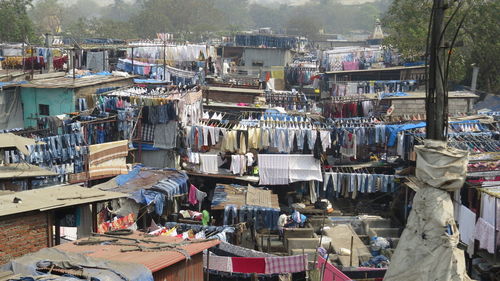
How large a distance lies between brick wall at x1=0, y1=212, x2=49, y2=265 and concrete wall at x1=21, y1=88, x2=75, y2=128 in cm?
1421

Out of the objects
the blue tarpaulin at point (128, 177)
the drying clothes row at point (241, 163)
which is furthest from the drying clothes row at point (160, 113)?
the drying clothes row at point (241, 163)

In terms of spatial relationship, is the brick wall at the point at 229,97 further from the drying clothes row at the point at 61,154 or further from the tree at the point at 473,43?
the drying clothes row at the point at 61,154

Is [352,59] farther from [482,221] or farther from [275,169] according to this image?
[482,221]

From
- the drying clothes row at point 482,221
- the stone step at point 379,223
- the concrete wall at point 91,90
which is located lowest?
the stone step at point 379,223

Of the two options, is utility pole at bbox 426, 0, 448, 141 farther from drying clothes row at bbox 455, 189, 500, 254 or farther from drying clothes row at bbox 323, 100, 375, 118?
drying clothes row at bbox 323, 100, 375, 118

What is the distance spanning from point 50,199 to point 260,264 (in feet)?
15.3

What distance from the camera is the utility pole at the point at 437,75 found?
4.67m

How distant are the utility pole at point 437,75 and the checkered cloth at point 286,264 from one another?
27.9 feet

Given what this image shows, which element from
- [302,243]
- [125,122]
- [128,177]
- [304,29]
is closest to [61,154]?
[128,177]

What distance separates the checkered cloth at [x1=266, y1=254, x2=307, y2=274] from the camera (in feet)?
42.1

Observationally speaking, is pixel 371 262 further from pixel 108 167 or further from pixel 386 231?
pixel 108 167

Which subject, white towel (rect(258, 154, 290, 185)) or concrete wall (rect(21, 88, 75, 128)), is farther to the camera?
concrete wall (rect(21, 88, 75, 128))

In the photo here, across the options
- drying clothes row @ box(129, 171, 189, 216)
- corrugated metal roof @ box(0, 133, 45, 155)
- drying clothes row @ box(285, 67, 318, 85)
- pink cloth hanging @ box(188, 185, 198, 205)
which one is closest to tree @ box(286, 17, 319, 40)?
drying clothes row @ box(285, 67, 318, 85)

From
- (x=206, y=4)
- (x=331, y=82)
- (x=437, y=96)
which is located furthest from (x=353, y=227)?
(x=206, y=4)
